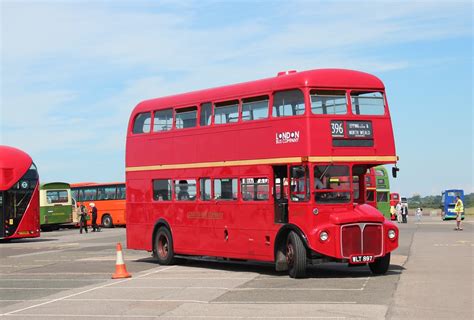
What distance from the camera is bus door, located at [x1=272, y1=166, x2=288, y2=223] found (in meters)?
18.5

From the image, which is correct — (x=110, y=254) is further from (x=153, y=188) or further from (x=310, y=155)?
(x=310, y=155)

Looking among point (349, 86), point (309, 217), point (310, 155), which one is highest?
point (349, 86)

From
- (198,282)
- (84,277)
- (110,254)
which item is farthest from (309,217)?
(110,254)

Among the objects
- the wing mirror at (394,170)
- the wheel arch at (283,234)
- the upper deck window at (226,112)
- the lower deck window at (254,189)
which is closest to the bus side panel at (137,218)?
the upper deck window at (226,112)

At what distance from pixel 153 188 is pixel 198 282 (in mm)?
5945

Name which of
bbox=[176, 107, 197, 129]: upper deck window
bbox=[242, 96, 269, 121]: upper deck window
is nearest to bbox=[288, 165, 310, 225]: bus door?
bbox=[242, 96, 269, 121]: upper deck window

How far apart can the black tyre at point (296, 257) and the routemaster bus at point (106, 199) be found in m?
38.3

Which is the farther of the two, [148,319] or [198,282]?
[198,282]

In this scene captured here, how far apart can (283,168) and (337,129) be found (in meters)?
1.53

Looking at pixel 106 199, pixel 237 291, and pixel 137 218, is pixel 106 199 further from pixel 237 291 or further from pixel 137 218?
pixel 237 291

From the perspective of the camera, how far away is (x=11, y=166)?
3881 centimetres

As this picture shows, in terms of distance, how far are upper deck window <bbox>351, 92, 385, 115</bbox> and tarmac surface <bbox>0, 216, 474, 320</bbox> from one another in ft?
11.1

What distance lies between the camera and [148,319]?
488 inches

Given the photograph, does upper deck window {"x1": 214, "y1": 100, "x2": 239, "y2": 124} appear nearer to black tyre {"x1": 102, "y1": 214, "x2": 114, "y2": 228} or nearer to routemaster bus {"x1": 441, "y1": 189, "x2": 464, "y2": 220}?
black tyre {"x1": 102, "y1": 214, "x2": 114, "y2": 228}
